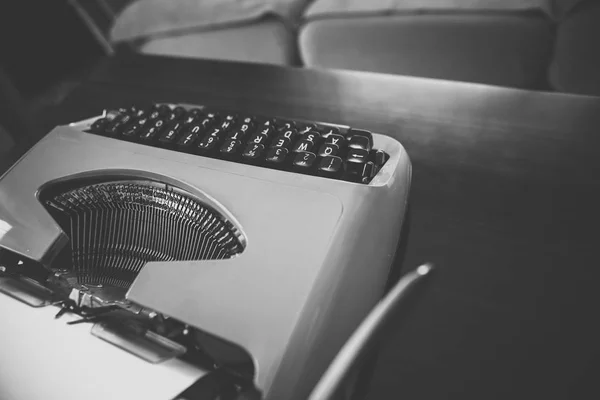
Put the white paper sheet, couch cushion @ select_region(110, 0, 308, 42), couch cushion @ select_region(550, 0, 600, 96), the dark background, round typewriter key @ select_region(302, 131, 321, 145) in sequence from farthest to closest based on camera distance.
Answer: the dark background < couch cushion @ select_region(110, 0, 308, 42) < couch cushion @ select_region(550, 0, 600, 96) < round typewriter key @ select_region(302, 131, 321, 145) < the white paper sheet

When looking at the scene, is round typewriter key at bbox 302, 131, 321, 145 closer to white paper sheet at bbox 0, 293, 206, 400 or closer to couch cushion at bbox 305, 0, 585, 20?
white paper sheet at bbox 0, 293, 206, 400

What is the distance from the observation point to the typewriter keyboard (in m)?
0.39

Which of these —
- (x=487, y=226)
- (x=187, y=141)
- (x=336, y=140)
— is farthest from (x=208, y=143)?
(x=487, y=226)

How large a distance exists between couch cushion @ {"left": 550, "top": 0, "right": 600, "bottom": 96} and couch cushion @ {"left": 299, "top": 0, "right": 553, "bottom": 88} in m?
0.02

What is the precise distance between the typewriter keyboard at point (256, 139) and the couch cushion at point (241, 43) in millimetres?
607

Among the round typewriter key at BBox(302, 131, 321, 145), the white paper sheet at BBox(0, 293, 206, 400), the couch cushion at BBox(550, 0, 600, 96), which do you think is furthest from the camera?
the couch cushion at BBox(550, 0, 600, 96)

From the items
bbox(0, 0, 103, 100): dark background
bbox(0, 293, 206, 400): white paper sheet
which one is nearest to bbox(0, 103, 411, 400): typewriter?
bbox(0, 293, 206, 400): white paper sheet

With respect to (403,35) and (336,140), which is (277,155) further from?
(403,35)

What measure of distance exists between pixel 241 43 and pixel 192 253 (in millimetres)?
853

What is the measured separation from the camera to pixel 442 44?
2.99 ft

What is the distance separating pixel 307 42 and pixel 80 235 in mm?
764

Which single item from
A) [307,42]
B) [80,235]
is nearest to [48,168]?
[80,235]

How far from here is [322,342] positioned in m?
0.30

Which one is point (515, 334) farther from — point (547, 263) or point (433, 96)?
point (433, 96)
